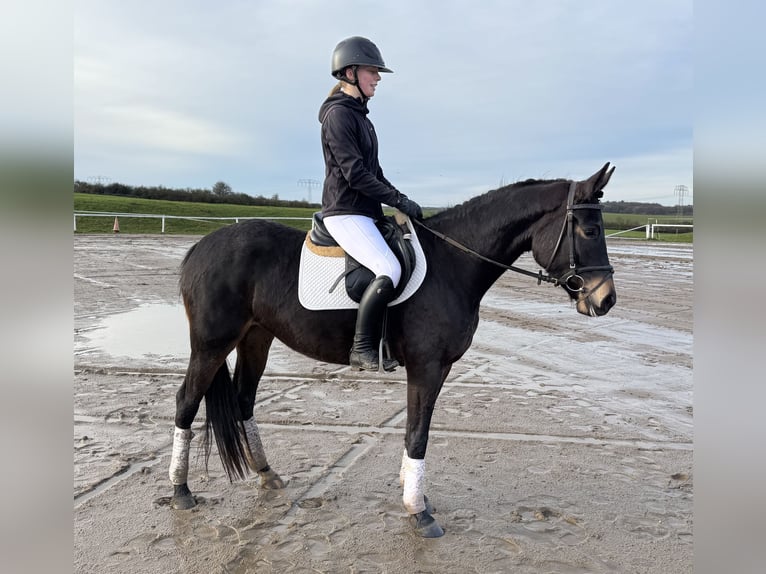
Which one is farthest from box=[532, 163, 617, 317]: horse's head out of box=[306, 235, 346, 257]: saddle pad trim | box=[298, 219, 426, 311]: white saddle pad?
box=[306, 235, 346, 257]: saddle pad trim

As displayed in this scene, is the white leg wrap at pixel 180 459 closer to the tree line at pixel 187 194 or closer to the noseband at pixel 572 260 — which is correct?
the noseband at pixel 572 260

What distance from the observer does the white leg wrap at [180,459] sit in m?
3.83

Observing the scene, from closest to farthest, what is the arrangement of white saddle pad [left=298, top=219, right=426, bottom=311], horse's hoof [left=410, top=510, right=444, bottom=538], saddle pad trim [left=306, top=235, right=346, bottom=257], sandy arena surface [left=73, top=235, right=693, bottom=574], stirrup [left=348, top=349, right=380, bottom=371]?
1. sandy arena surface [left=73, top=235, right=693, bottom=574]
2. horse's hoof [left=410, top=510, right=444, bottom=538]
3. stirrup [left=348, top=349, right=380, bottom=371]
4. white saddle pad [left=298, top=219, right=426, bottom=311]
5. saddle pad trim [left=306, top=235, right=346, bottom=257]

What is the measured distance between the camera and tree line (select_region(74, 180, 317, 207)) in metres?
54.9

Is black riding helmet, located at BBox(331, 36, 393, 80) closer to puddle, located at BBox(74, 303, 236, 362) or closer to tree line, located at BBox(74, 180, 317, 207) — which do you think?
puddle, located at BBox(74, 303, 236, 362)

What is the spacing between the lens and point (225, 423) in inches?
163

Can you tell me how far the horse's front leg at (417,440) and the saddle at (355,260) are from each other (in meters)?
0.61

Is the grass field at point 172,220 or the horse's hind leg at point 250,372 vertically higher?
the grass field at point 172,220

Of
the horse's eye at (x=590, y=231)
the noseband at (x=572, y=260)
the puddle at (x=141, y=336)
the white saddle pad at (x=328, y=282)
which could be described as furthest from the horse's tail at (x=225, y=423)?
the puddle at (x=141, y=336)

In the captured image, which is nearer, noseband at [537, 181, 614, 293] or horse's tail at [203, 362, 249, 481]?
noseband at [537, 181, 614, 293]

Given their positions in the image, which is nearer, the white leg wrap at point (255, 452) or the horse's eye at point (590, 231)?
the horse's eye at point (590, 231)

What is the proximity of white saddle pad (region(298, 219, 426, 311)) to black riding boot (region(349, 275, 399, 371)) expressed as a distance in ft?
0.47
